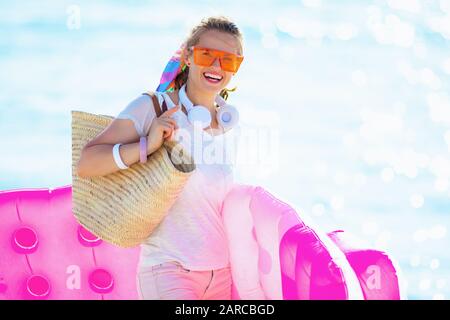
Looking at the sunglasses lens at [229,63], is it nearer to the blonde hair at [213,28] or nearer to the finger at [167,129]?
the blonde hair at [213,28]

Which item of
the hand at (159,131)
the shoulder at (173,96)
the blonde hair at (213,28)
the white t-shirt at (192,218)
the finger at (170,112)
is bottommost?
the white t-shirt at (192,218)

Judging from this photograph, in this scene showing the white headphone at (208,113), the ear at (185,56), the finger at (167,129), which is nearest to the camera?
the finger at (167,129)

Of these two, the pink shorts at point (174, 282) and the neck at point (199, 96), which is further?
the neck at point (199, 96)

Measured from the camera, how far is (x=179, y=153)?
103 inches

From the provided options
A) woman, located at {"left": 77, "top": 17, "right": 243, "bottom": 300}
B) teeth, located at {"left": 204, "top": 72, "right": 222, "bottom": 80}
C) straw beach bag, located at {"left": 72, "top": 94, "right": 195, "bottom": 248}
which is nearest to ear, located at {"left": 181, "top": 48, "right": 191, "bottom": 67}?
woman, located at {"left": 77, "top": 17, "right": 243, "bottom": 300}

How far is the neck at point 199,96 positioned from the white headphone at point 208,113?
0.02 metres

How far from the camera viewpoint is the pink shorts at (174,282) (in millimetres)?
2621

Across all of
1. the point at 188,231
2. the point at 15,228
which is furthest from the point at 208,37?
the point at 15,228

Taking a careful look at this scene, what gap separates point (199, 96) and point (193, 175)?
0.27m

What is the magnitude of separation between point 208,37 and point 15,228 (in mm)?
1161

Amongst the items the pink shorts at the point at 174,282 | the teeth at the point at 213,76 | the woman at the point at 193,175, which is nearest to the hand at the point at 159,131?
the woman at the point at 193,175

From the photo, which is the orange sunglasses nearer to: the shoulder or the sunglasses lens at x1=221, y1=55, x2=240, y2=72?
the sunglasses lens at x1=221, y1=55, x2=240, y2=72

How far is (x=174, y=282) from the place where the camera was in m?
2.62

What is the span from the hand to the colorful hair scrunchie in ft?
1.10
